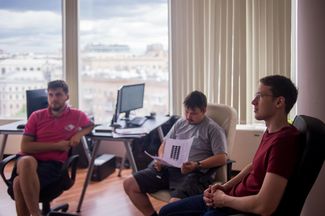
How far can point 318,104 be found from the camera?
260 centimetres

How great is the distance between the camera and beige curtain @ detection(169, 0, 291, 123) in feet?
14.6

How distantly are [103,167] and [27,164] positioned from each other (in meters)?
1.67

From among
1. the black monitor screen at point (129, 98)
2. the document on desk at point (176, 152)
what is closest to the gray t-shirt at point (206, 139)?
the document on desk at point (176, 152)

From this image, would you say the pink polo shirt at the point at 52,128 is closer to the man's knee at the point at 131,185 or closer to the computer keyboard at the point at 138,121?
the man's knee at the point at 131,185

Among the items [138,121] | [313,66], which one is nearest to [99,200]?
[138,121]

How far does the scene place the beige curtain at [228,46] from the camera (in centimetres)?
446

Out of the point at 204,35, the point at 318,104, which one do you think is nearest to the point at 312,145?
the point at 318,104

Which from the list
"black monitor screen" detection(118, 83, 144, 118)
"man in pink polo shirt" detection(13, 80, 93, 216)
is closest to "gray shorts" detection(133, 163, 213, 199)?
"man in pink polo shirt" detection(13, 80, 93, 216)

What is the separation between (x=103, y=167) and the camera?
4.66m

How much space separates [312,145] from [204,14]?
10.3 ft

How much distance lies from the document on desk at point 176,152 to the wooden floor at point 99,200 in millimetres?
889

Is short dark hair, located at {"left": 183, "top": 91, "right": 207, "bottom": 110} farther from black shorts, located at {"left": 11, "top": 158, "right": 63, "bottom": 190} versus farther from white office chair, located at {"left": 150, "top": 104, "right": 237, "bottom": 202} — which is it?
black shorts, located at {"left": 11, "top": 158, "right": 63, "bottom": 190}

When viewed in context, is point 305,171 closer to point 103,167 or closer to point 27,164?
Answer: point 27,164

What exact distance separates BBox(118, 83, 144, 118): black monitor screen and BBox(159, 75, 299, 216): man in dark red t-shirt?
203cm
